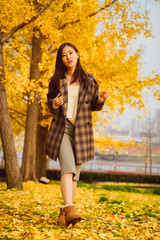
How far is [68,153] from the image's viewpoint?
266cm

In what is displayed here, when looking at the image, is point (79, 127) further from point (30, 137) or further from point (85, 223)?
point (30, 137)

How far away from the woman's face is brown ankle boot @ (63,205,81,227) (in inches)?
57.9

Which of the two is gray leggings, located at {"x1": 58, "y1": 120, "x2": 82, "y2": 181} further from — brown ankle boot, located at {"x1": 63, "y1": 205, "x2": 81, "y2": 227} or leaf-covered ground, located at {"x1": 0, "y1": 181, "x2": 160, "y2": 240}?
leaf-covered ground, located at {"x1": 0, "y1": 181, "x2": 160, "y2": 240}

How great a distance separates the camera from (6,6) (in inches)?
201

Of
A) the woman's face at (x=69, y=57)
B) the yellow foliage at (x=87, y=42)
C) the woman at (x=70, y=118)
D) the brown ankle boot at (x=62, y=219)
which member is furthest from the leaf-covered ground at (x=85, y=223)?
the yellow foliage at (x=87, y=42)

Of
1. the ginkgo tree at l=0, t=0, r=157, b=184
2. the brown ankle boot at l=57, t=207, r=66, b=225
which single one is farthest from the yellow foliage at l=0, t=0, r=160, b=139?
the brown ankle boot at l=57, t=207, r=66, b=225

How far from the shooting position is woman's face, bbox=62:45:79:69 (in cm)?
290

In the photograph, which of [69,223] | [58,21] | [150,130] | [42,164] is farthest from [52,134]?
[150,130]

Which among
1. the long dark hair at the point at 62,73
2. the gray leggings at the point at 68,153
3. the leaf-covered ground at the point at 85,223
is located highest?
the long dark hair at the point at 62,73

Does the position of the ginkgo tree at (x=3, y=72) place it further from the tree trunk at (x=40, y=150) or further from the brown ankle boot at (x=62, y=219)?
the tree trunk at (x=40, y=150)

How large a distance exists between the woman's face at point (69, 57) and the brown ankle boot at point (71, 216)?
4.82 ft

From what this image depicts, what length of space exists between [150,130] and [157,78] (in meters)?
16.7

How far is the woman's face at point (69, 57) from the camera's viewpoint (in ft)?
9.52

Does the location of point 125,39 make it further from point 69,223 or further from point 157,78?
point 69,223
